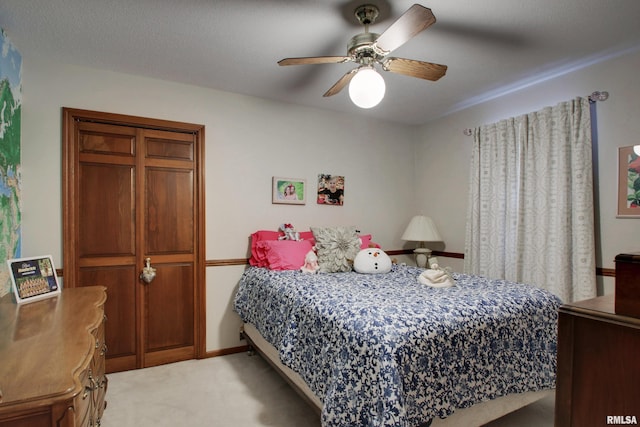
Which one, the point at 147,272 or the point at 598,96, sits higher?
the point at 598,96

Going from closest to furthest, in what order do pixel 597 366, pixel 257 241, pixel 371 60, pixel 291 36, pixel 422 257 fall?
1. pixel 597 366
2. pixel 371 60
3. pixel 291 36
4. pixel 257 241
5. pixel 422 257

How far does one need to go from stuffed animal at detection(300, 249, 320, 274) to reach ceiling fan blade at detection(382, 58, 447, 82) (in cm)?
165

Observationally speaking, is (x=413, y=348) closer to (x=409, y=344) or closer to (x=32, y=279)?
(x=409, y=344)

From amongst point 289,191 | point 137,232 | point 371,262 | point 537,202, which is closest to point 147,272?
point 137,232

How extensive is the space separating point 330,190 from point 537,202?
2.00m

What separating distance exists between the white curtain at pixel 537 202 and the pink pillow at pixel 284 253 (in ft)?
5.99

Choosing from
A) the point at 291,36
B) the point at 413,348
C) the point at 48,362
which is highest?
the point at 291,36

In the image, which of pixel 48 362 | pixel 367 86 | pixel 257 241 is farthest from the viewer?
pixel 257 241

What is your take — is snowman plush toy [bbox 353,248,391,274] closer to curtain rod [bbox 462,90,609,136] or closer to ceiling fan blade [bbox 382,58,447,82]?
ceiling fan blade [bbox 382,58,447,82]

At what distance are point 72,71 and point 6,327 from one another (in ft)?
7.10

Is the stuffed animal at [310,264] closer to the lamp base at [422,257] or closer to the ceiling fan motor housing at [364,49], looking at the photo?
the lamp base at [422,257]

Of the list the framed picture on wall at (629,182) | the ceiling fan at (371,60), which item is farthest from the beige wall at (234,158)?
the framed picture on wall at (629,182)

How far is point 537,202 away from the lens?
9.45ft

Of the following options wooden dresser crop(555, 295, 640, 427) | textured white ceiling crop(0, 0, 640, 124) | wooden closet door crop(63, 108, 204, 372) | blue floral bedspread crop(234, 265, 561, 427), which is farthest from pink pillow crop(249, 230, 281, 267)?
wooden dresser crop(555, 295, 640, 427)
